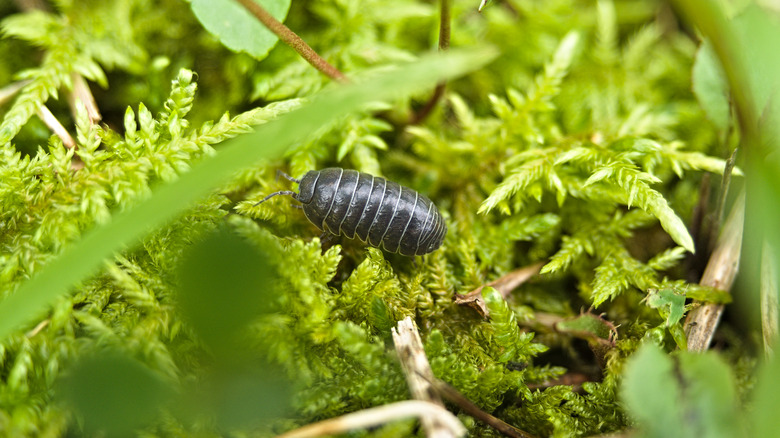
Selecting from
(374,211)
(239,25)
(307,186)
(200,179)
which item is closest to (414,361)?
(374,211)

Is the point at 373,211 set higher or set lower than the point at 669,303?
higher

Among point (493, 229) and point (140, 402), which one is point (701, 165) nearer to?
point (493, 229)

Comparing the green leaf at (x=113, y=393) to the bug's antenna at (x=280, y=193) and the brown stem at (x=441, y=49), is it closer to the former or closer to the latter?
the bug's antenna at (x=280, y=193)

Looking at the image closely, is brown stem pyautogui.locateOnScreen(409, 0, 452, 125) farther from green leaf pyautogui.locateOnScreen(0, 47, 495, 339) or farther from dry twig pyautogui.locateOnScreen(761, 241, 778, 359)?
dry twig pyautogui.locateOnScreen(761, 241, 778, 359)

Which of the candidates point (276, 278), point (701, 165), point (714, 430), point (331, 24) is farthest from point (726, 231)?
point (331, 24)

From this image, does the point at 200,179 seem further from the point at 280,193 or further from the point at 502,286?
the point at 502,286

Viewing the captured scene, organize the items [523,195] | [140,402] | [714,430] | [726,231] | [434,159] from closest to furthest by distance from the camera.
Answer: [714,430] < [140,402] < [726,231] < [523,195] < [434,159]
